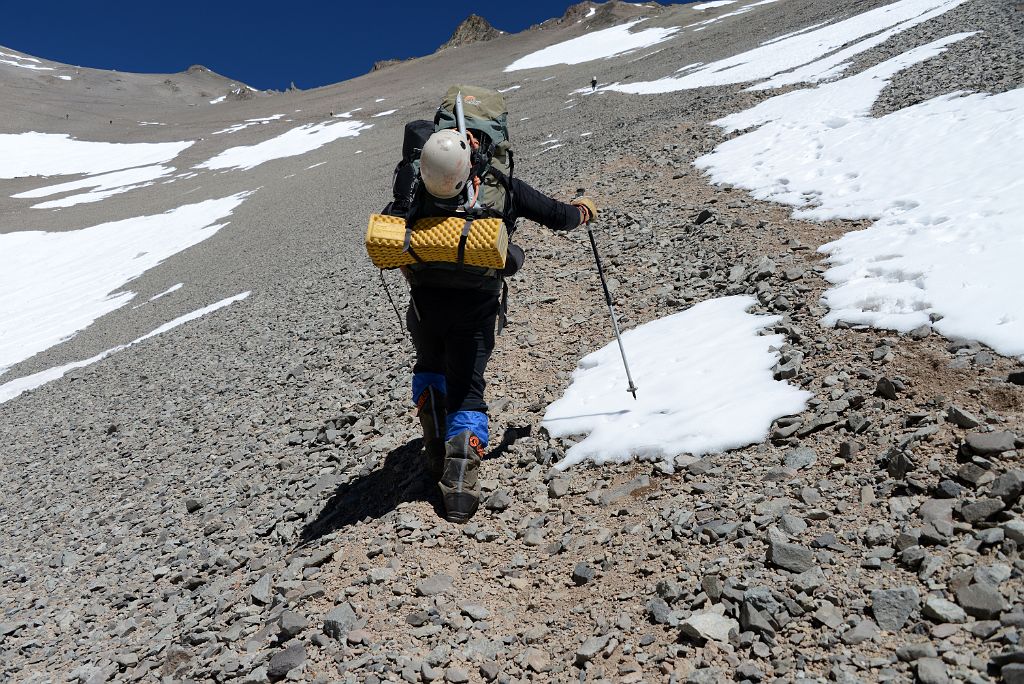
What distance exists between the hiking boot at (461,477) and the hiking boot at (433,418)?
1.12ft

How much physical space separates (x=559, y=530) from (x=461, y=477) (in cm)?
87

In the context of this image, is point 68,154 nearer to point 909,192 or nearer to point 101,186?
point 101,186

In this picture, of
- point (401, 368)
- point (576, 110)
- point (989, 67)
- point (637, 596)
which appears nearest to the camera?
point (637, 596)

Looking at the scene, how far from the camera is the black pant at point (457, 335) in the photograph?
16.8 ft

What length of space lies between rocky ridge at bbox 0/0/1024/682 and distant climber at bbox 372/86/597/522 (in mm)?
543

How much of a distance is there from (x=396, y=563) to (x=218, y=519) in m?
2.72

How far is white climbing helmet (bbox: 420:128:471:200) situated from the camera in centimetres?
440

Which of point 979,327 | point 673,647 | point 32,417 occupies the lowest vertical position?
point 32,417

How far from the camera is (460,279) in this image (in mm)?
4895

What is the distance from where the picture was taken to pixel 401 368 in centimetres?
Result: 846

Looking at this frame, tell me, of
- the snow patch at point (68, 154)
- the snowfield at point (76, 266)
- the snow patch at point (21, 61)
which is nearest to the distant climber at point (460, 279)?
the snowfield at point (76, 266)

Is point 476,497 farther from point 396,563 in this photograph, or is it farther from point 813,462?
point 813,462

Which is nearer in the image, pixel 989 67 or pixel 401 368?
pixel 401 368

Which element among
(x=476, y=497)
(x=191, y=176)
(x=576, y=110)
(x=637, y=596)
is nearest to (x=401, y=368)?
(x=476, y=497)
